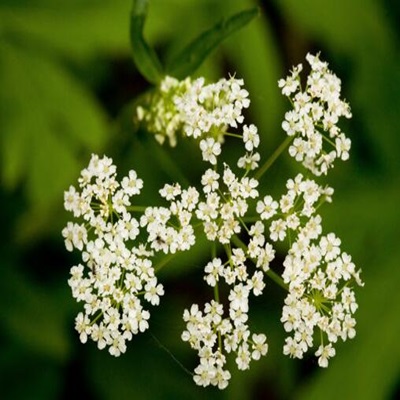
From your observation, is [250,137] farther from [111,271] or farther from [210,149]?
[111,271]

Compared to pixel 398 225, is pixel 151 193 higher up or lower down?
higher up

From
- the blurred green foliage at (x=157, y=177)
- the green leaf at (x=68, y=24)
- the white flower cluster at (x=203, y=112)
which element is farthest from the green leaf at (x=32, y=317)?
the white flower cluster at (x=203, y=112)

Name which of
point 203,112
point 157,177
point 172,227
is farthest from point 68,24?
point 172,227

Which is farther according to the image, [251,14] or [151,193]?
[151,193]

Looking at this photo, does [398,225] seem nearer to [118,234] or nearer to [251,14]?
[251,14]

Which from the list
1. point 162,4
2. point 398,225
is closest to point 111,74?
point 162,4
